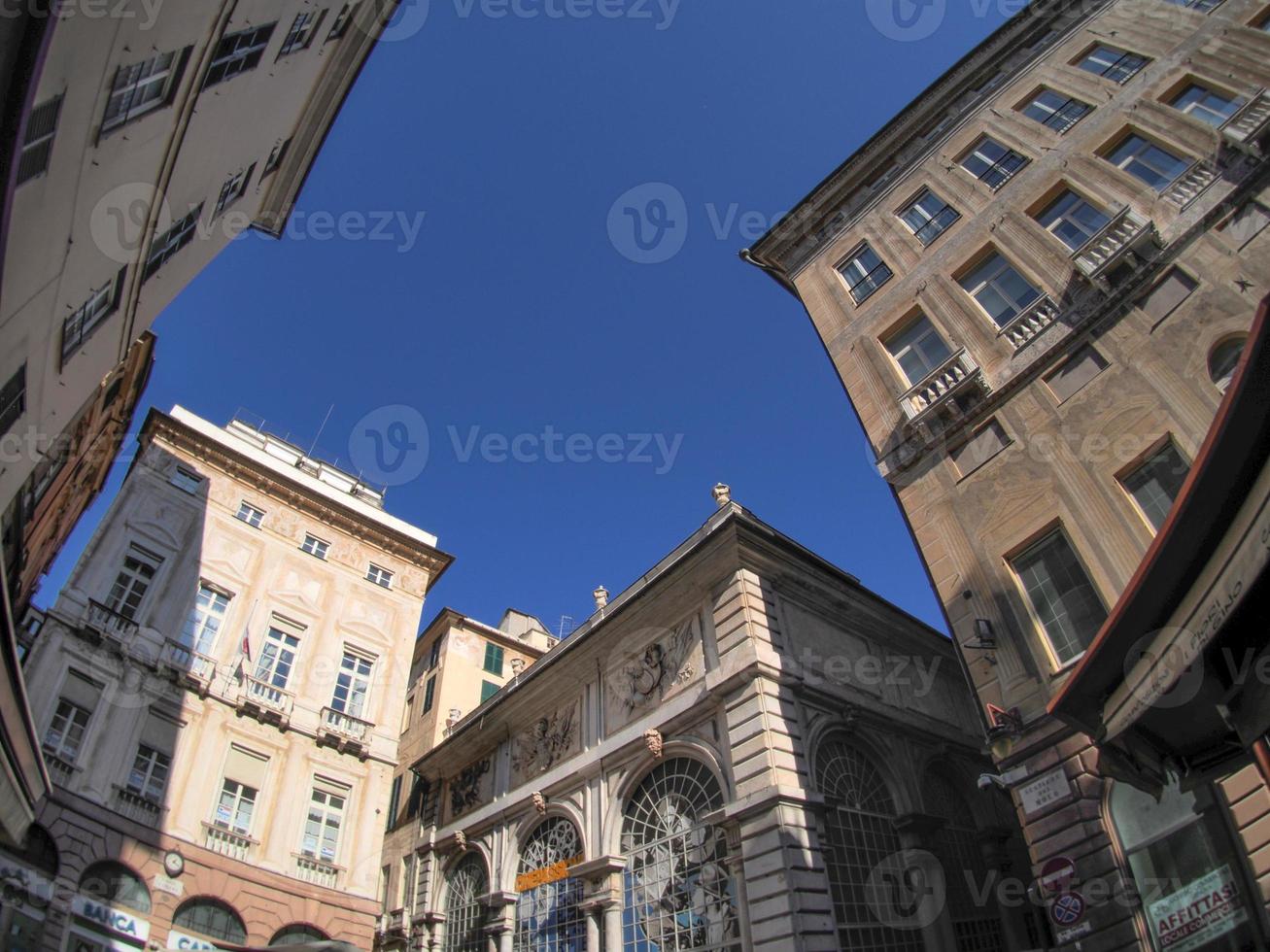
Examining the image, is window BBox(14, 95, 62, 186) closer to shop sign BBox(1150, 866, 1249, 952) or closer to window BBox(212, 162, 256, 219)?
window BBox(212, 162, 256, 219)

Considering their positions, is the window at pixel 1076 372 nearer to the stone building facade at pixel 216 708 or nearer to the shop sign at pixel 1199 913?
the shop sign at pixel 1199 913

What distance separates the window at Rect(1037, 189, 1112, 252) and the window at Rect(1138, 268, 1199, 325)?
1.75 meters

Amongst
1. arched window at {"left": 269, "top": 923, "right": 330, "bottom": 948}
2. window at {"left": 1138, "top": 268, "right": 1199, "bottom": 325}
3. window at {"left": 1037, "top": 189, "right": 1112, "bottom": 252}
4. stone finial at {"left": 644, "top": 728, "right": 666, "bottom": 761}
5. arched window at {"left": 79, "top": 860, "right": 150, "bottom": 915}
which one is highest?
window at {"left": 1037, "top": 189, "right": 1112, "bottom": 252}

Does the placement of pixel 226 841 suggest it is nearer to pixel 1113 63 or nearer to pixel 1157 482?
pixel 1157 482

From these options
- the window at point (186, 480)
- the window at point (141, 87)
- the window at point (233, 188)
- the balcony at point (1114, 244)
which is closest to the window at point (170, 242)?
the window at point (233, 188)

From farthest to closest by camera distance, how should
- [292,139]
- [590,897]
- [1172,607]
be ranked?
[292,139], [590,897], [1172,607]

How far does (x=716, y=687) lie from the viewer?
627 inches

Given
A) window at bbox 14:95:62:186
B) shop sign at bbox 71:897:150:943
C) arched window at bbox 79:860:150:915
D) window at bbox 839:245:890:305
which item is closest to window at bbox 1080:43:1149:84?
window at bbox 839:245:890:305

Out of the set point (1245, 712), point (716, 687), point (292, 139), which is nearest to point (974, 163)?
point (716, 687)

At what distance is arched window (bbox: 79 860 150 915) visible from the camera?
17031mm

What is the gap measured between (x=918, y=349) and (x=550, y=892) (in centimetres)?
1663

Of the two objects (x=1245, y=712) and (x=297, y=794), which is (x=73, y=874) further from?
(x=1245, y=712)

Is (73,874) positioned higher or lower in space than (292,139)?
lower

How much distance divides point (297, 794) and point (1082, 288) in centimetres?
2439
